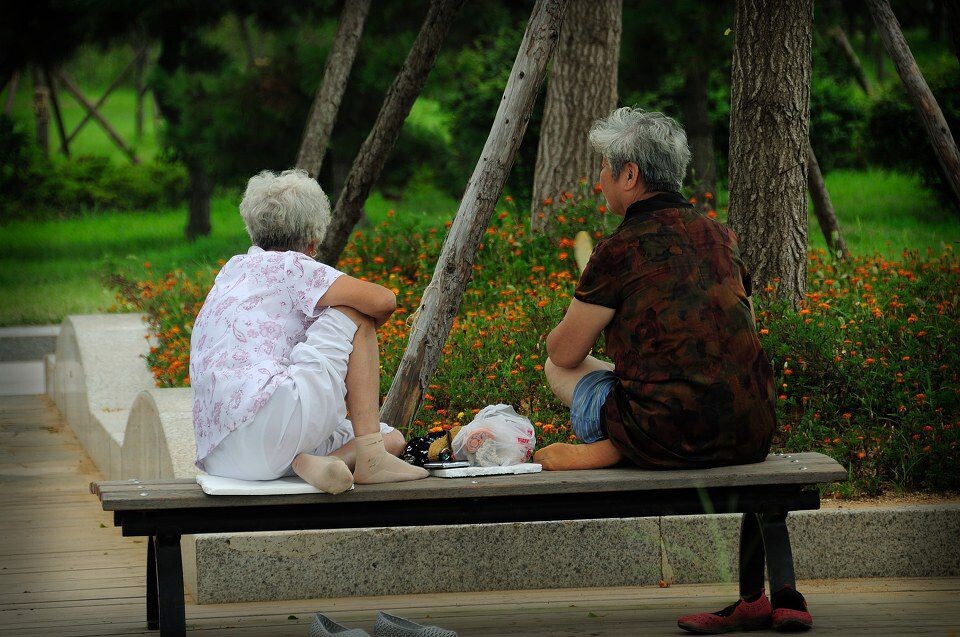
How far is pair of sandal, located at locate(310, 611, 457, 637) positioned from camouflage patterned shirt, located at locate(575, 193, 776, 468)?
0.75 meters

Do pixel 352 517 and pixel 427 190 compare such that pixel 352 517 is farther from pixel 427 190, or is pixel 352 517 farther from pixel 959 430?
pixel 427 190

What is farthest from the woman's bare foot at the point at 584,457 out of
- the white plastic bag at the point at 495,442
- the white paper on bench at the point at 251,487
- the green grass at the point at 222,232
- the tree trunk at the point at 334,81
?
the tree trunk at the point at 334,81

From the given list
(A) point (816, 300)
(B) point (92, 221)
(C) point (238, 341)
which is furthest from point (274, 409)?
(B) point (92, 221)

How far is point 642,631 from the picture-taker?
11.8 ft

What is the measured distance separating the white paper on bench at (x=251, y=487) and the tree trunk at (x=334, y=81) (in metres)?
5.51

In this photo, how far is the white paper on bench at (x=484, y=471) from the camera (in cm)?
348

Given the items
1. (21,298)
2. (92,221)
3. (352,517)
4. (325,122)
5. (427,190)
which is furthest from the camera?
(427,190)

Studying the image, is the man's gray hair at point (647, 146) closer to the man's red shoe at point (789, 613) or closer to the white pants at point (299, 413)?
the white pants at point (299, 413)

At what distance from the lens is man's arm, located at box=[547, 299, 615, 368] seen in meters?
3.51

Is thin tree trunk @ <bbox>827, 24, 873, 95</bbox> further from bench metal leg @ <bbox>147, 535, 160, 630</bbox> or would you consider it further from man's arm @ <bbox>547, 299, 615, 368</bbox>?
bench metal leg @ <bbox>147, 535, 160, 630</bbox>

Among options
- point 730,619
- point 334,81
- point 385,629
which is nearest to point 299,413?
point 385,629

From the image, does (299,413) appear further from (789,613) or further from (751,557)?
(789,613)

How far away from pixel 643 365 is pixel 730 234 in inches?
18.8

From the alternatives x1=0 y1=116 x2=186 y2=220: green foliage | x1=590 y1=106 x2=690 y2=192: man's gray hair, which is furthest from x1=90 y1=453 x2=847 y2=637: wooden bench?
x1=0 y1=116 x2=186 y2=220: green foliage
